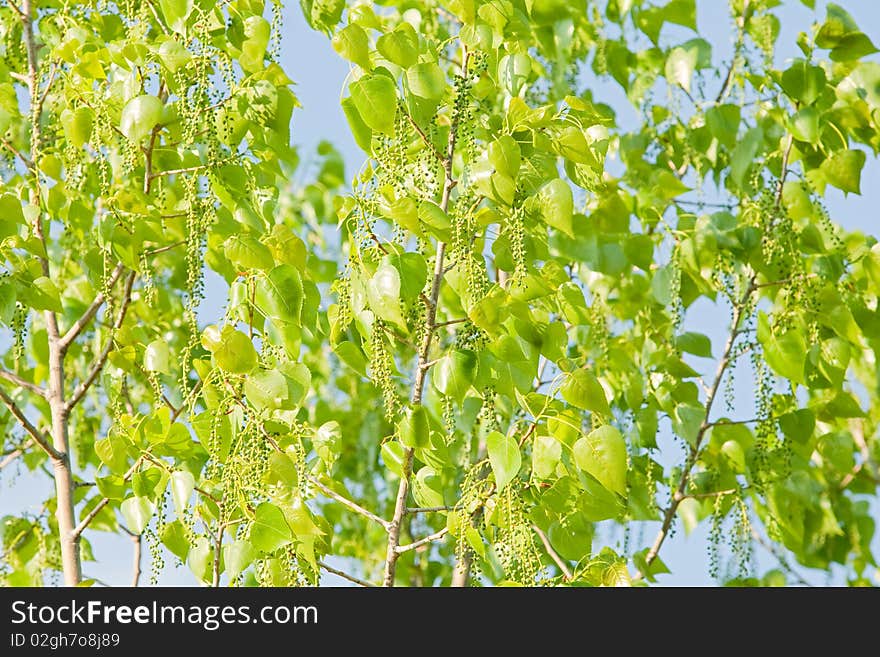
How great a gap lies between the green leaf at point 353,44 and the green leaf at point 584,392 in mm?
380

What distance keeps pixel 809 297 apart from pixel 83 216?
1.00m

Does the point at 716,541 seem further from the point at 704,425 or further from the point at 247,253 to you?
the point at 247,253

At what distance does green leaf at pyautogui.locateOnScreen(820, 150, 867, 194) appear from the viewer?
156cm

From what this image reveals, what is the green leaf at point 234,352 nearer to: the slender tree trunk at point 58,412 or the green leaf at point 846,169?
the slender tree trunk at point 58,412

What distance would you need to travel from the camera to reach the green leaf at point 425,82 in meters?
1.10

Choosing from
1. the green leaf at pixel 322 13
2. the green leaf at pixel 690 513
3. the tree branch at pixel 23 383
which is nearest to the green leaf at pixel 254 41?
the green leaf at pixel 322 13

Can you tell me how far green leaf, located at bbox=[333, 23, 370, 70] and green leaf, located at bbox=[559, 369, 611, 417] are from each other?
38 cm

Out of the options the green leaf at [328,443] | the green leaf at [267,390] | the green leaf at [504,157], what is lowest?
the green leaf at [267,390]

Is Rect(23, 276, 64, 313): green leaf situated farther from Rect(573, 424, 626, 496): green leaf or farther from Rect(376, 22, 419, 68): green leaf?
Rect(573, 424, 626, 496): green leaf

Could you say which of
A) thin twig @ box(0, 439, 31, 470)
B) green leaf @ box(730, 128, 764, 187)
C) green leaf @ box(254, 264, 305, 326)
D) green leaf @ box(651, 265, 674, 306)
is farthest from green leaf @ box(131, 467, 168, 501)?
green leaf @ box(730, 128, 764, 187)

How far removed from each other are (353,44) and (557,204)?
26 centimetres

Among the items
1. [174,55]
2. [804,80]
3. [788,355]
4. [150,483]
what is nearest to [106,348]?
[150,483]
